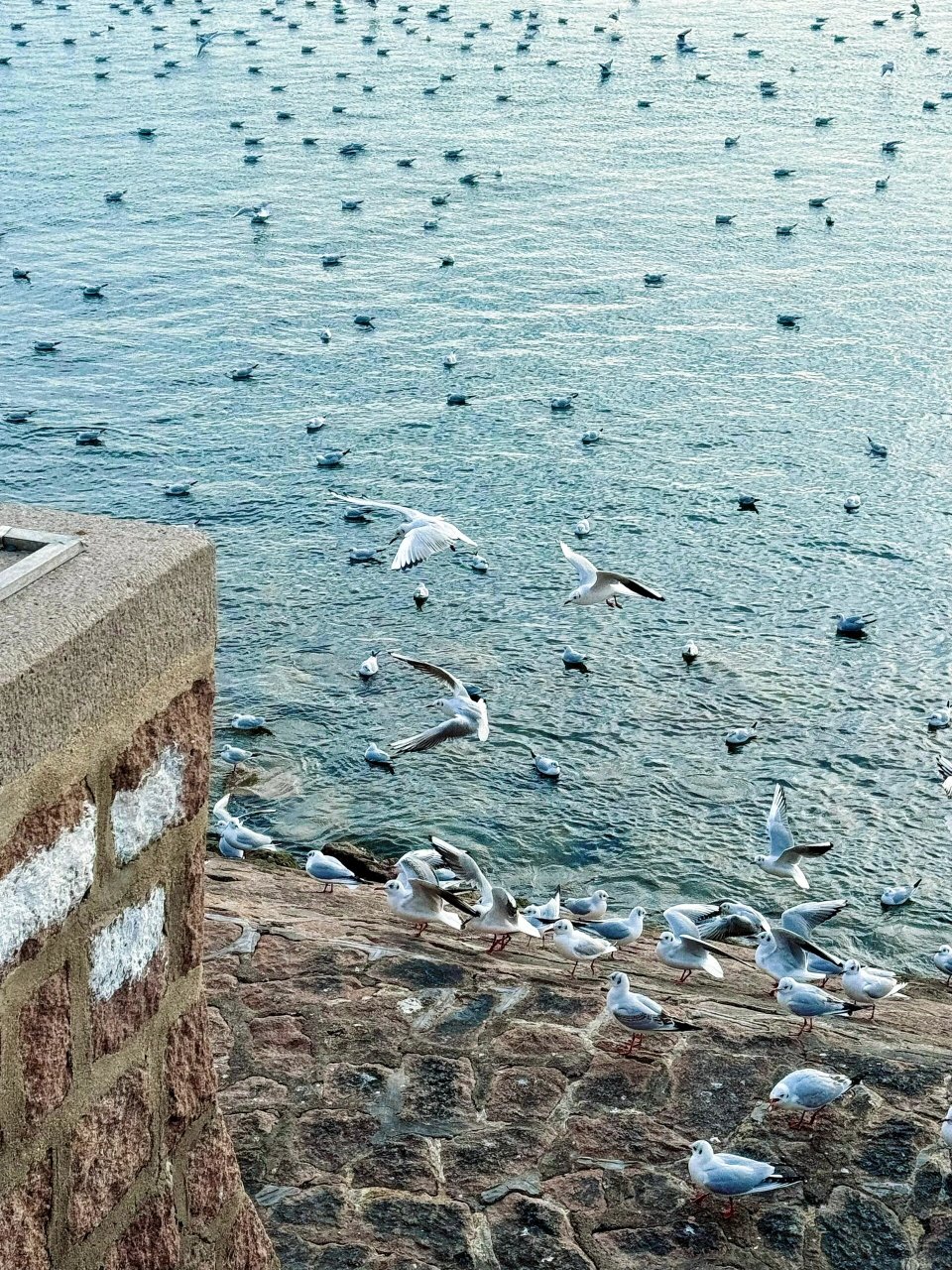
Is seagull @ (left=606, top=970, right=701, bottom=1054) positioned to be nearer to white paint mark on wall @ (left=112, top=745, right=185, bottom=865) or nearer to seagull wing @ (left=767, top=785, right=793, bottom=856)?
white paint mark on wall @ (left=112, top=745, right=185, bottom=865)

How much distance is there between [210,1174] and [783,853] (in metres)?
7.60

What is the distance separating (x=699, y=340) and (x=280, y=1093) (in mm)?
17774

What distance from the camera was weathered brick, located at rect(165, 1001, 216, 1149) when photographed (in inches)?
154

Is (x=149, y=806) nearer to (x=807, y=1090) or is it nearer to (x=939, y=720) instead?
(x=807, y=1090)

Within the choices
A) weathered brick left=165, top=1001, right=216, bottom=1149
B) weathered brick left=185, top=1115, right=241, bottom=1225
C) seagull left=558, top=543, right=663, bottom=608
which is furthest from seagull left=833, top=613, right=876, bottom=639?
weathered brick left=165, top=1001, right=216, bottom=1149

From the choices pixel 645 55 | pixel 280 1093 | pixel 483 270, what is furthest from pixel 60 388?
pixel 645 55

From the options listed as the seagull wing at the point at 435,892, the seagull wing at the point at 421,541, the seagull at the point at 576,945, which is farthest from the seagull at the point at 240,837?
the seagull wing at the point at 421,541

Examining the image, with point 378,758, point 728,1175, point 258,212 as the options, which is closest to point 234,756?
point 378,758

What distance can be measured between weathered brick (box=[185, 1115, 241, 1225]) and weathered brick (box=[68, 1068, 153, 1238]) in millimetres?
268

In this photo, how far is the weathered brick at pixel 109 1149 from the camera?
11.6 ft

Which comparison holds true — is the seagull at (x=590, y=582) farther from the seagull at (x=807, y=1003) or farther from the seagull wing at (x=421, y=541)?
the seagull at (x=807, y=1003)

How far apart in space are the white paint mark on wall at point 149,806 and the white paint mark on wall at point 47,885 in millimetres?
121

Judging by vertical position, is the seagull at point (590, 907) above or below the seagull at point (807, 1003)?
below

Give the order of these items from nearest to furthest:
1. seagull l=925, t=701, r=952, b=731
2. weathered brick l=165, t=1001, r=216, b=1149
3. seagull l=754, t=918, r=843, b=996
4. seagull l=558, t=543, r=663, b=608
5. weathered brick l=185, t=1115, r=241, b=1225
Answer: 1. weathered brick l=165, t=1001, r=216, b=1149
2. weathered brick l=185, t=1115, r=241, b=1225
3. seagull l=754, t=918, r=843, b=996
4. seagull l=558, t=543, r=663, b=608
5. seagull l=925, t=701, r=952, b=731
